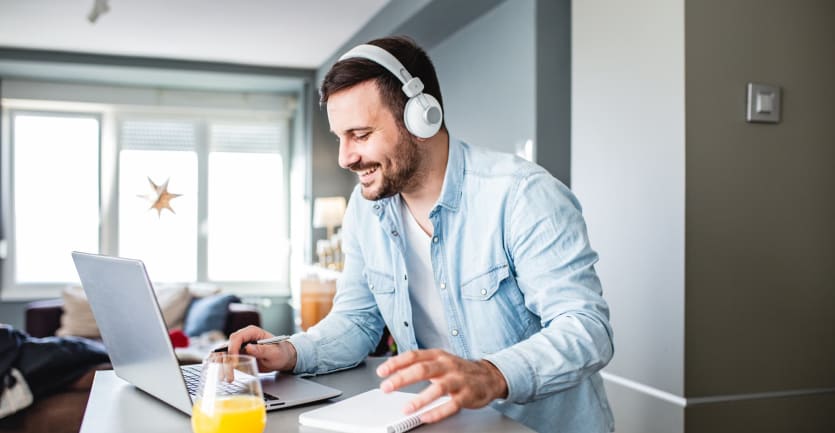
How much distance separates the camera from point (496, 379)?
1.03 meters

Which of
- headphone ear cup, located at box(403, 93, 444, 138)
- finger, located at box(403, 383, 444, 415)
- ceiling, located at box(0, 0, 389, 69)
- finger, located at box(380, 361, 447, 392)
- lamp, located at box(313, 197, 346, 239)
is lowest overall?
finger, located at box(403, 383, 444, 415)

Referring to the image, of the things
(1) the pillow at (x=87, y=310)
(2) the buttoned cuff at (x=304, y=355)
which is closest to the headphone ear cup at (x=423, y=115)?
(2) the buttoned cuff at (x=304, y=355)

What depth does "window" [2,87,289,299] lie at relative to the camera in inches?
255

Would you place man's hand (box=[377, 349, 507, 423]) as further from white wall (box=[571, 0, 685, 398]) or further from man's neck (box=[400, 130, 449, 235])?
white wall (box=[571, 0, 685, 398])

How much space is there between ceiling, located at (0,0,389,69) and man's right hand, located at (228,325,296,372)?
3279 millimetres

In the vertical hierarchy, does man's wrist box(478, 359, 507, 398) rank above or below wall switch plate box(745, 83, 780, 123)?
below

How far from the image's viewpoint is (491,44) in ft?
12.1

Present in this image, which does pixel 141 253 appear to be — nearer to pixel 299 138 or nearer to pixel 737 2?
pixel 299 138

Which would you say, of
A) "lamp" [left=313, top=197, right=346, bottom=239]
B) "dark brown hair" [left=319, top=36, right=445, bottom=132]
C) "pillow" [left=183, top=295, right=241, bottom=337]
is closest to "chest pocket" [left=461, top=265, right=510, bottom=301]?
"dark brown hair" [left=319, top=36, right=445, bottom=132]

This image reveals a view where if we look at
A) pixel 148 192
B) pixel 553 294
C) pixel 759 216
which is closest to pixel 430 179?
pixel 553 294

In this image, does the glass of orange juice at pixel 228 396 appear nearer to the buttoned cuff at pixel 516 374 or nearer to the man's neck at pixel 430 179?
the buttoned cuff at pixel 516 374

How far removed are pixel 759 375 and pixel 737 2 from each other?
103cm

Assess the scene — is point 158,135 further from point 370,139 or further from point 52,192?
point 370,139

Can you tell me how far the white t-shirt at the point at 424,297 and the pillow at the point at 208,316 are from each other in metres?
3.77
